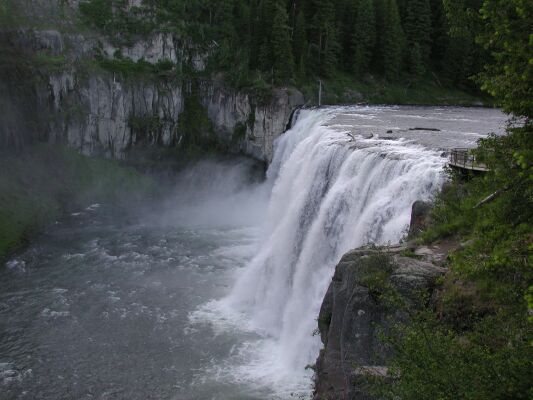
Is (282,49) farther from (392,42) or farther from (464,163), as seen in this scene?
(464,163)

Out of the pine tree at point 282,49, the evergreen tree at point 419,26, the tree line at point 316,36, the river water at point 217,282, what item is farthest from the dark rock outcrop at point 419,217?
the evergreen tree at point 419,26

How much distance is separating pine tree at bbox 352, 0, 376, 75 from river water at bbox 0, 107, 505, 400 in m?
17.3

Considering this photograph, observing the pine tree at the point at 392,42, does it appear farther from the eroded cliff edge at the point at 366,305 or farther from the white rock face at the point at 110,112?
the eroded cliff edge at the point at 366,305

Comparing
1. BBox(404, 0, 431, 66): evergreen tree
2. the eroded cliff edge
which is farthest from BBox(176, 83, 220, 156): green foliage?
the eroded cliff edge

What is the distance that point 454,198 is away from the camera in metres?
18.3

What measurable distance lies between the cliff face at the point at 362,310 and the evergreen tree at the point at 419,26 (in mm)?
50088

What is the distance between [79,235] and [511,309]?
36.0 m

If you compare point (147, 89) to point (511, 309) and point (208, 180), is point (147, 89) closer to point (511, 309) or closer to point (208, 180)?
point (208, 180)

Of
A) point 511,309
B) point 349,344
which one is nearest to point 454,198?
point 349,344

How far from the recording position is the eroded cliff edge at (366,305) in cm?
1344

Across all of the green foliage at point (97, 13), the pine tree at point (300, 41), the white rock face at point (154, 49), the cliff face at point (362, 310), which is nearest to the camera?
the cliff face at point (362, 310)

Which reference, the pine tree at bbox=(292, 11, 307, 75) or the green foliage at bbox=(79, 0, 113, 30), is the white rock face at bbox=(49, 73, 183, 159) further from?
the pine tree at bbox=(292, 11, 307, 75)

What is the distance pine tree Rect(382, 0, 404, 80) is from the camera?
58375mm

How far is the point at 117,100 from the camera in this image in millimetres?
51156
